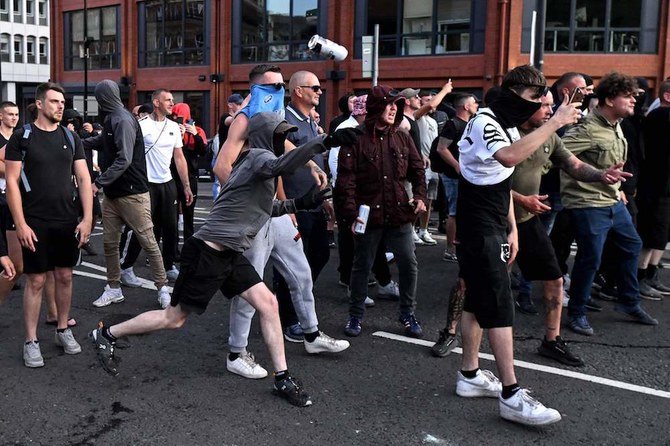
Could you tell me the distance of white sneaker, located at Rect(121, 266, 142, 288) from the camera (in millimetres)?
7281

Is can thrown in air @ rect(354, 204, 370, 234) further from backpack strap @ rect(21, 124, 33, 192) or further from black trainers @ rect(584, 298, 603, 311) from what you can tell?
black trainers @ rect(584, 298, 603, 311)

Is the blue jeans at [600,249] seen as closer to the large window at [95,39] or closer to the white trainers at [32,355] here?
the white trainers at [32,355]

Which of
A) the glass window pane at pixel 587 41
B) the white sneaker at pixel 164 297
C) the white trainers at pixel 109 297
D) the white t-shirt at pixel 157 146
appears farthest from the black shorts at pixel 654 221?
the glass window pane at pixel 587 41

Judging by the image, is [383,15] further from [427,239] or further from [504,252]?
[504,252]

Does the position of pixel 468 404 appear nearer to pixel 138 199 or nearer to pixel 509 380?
pixel 509 380

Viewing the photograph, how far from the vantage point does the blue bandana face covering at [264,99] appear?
464cm

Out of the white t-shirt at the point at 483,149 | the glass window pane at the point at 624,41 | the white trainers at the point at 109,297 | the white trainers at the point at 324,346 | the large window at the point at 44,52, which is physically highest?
the large window at the point at 44,52

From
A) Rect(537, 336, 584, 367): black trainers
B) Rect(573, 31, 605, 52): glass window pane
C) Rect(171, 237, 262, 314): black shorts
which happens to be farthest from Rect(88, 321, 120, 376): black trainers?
Rect(573, 31, 605, 52): glass window pane

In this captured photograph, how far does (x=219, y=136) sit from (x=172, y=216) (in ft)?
5.11

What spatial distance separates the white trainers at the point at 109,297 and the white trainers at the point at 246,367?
2236 millimetres

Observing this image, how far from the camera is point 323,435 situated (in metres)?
3.73

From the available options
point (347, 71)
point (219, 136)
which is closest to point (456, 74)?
point (347, 71)

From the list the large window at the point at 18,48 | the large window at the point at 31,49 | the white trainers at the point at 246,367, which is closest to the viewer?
the white trainers at the point at 246,367

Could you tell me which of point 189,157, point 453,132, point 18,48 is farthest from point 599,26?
point 18,48
